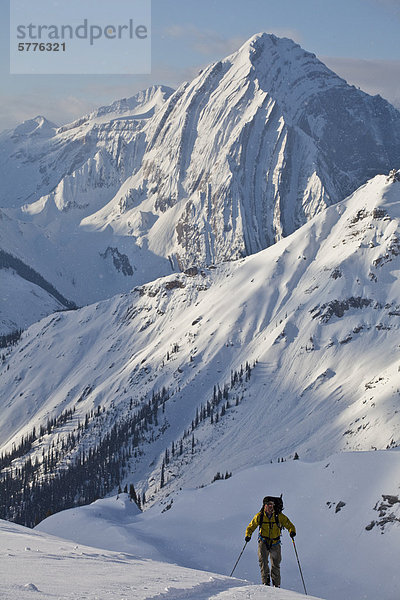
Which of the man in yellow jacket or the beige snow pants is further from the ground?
the man in yellow jacket

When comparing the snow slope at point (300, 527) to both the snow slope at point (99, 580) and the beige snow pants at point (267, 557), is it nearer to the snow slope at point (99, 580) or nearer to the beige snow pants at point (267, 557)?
the beige snow pants at point (267, 557)

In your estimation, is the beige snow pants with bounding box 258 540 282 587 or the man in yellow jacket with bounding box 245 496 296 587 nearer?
the man in yellow jacket with bounding box 245 496 296 587

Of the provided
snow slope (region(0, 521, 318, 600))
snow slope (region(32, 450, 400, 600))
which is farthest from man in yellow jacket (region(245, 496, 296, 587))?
snow slope (region(32, 450, 400, 600))

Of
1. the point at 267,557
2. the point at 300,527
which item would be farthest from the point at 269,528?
the point at 300,527

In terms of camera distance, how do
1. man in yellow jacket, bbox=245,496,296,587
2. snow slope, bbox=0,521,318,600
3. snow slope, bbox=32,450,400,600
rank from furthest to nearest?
snow slope, bbox=32,450,400,600
man in yellow jacket, bbox=245,496,296,587
snow slope, bbox=0,521,318,600

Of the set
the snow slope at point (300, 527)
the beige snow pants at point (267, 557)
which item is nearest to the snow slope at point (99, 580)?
the beige snow pants at point (267, 557)

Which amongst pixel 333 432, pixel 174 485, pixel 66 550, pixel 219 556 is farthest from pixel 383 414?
pixel 66 550

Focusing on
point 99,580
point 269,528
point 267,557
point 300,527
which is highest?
point 300,527

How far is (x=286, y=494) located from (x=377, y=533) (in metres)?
16.5

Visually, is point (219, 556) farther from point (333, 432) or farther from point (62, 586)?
point (333, 432)

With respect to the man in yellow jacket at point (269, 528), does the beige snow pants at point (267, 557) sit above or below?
below

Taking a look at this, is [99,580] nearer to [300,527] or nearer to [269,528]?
[269,528]

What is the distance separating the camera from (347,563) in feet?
179

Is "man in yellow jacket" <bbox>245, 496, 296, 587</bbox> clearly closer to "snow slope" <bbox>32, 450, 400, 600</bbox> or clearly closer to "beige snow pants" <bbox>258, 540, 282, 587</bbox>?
"beige snow pants" <bbox>258, 540, 282, 587</bbox>
